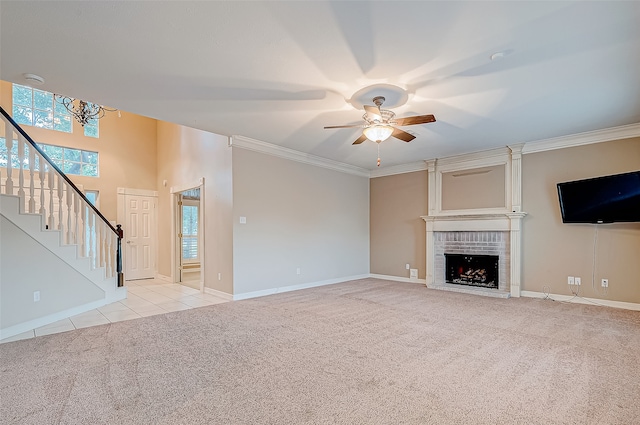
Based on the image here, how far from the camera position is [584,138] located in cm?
459

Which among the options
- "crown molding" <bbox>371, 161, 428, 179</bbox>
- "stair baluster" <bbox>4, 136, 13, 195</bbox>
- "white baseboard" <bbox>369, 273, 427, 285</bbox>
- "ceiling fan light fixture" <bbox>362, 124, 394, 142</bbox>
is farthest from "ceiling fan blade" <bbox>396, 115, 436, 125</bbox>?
Answer: "stair baluster" <bbox>4, 136, 13, 195</bbox>

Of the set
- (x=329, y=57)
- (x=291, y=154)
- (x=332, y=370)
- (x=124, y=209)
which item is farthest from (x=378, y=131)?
(x=124, y=209)

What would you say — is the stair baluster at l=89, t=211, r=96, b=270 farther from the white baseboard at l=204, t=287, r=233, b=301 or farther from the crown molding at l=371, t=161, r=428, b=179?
the crown molding at l=371, t=161, r=428, b=179

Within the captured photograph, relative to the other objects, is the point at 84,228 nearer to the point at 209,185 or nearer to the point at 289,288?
the point at 209,185

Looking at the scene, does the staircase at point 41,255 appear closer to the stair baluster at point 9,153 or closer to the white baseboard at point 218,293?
the stair baluster at point 9,153

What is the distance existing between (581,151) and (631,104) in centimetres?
123

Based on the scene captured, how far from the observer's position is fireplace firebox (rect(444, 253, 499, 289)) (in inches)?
218

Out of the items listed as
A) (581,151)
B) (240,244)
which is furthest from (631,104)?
(240,244)

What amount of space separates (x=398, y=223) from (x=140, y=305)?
512 cm

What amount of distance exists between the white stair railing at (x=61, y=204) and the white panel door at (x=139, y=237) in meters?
2.09

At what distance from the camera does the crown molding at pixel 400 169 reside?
21.0 ft

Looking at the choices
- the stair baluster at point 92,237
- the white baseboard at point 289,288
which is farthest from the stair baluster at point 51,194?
the white baseboard at point 289,288

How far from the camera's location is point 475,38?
2.32 meters

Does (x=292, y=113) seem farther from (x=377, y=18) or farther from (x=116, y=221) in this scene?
(x=116, y=221)
